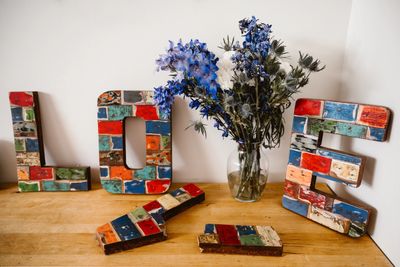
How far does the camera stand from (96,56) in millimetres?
1080

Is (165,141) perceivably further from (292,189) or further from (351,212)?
(351,212)

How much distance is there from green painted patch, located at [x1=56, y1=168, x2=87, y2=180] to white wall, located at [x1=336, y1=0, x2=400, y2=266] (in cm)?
103

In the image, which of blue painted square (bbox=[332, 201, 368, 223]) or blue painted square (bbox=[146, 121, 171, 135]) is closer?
blue painted square (bbox=[332, 201, 368, 223])

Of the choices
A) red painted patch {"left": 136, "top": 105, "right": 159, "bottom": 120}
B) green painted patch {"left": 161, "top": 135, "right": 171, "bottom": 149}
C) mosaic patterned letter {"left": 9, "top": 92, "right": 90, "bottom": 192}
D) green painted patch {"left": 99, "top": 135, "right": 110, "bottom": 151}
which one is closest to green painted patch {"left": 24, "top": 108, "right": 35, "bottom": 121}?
mosaic patterned letter {"left": 9, "top": 92, "right": 90, "bottom": 192}

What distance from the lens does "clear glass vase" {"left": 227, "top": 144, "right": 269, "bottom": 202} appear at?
0.99 metres

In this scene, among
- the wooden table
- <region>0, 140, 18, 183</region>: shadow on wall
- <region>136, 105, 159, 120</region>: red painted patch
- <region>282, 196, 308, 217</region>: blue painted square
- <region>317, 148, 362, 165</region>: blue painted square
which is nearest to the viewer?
the wooden table

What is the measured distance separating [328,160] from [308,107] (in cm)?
19

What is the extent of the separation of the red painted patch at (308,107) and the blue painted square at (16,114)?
41.9 inches

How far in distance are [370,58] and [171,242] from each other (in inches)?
34.5

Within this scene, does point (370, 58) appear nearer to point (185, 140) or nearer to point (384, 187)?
point (384, 187)

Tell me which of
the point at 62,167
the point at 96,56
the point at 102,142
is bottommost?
the point at 62,167

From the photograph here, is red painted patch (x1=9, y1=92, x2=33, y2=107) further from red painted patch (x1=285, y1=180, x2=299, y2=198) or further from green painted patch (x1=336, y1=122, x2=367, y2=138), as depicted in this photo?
green painted patch (x1=336, y1=122, x2=367, y2=138)

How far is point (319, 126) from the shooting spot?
0.93 m

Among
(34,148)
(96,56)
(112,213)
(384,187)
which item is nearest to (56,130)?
(34,148)
